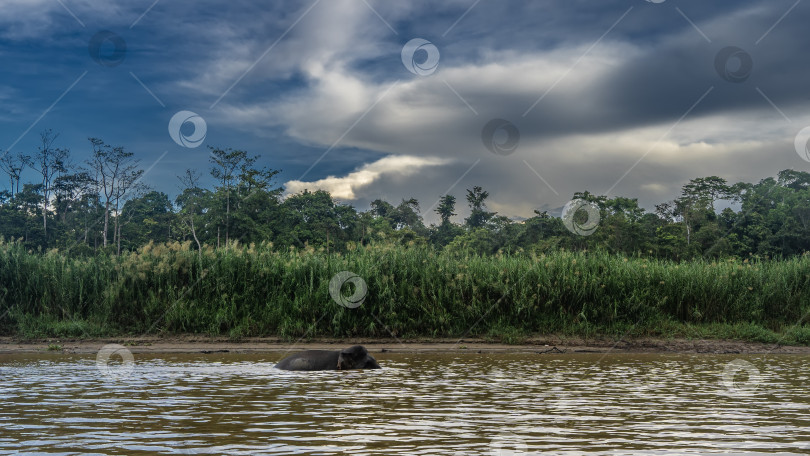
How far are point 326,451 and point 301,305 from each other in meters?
11.7

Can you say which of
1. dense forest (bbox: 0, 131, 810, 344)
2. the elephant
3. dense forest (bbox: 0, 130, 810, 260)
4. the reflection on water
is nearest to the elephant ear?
the elephant

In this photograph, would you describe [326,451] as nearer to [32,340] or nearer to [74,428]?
[74,428]

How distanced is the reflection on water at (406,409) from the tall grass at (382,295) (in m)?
4.67

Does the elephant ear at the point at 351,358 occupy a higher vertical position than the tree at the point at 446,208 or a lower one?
lower

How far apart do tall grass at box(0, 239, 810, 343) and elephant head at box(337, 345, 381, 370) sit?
15.9ft

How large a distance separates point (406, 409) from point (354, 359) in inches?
176

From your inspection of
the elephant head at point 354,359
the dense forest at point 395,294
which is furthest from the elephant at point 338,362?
the dense forest at point 395,294

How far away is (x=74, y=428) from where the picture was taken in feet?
21.1

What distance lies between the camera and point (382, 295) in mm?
17109

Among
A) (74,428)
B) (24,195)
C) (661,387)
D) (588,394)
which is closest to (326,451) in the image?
(74,428)

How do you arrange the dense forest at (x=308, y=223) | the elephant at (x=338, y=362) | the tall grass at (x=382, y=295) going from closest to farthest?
the elephant at (x=338, y=362)
the tall grass at (x=382, y=295)
the dense forest at (x=308, y=223)

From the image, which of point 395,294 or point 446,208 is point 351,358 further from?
point 446,208

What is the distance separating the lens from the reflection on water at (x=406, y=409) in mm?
5793

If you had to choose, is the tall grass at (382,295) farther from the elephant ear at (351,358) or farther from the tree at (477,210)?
the tree at (477,210)
